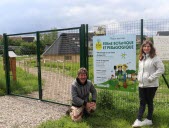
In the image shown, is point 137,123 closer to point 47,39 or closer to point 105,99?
point 105,99

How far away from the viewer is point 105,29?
6.39m

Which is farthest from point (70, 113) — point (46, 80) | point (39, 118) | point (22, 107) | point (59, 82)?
point (46, 80)

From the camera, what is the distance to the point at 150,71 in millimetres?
5441

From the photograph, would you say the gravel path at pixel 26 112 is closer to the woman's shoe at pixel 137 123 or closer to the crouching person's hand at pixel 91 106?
the crouching person's hand at pixel 91 106

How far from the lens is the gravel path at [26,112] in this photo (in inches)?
245

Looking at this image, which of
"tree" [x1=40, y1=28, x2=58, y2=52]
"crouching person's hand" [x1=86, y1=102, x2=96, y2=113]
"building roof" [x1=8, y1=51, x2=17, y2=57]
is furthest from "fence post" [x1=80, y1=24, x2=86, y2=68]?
"building roof" [x1=8, y1=51, x2=17, y2=57]

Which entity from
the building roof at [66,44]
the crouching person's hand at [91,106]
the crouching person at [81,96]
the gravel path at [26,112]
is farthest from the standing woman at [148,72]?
the gravel path at [26,112]

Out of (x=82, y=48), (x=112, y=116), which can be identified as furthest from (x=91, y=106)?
(x=82, y=48)

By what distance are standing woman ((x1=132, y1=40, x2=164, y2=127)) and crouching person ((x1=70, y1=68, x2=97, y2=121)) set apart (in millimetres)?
1137

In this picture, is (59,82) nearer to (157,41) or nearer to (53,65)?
(53,65)

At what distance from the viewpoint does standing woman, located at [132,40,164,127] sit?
534 centimetres

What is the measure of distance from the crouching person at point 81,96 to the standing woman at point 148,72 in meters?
1.14

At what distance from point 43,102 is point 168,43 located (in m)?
4.00

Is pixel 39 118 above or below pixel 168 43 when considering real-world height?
below
